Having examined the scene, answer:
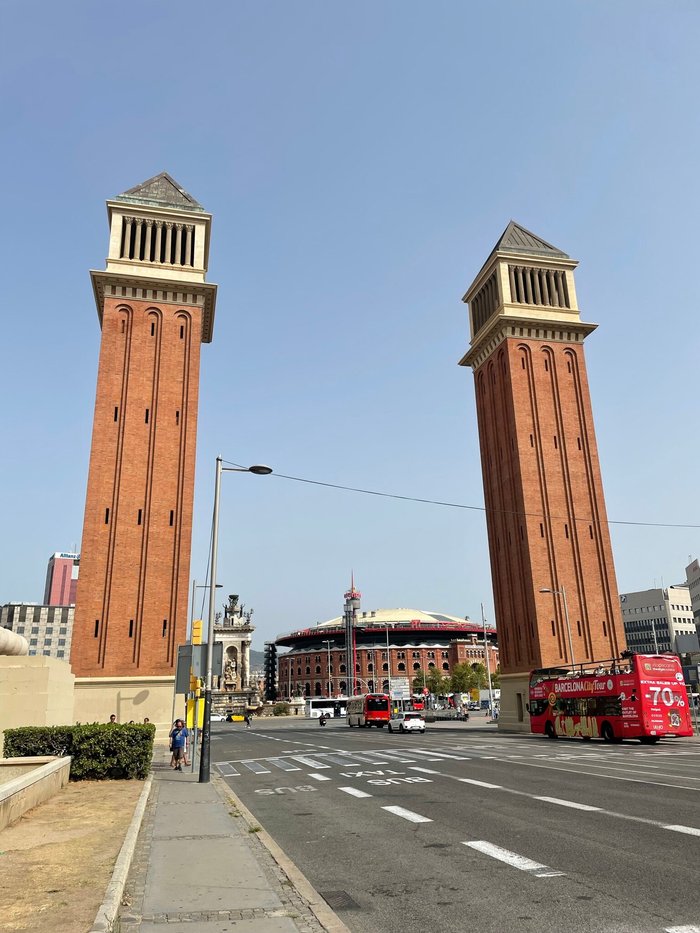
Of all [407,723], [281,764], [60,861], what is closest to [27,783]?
[60,861]

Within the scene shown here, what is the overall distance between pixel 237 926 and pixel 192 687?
20.7 meters

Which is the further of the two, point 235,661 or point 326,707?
point 235,661

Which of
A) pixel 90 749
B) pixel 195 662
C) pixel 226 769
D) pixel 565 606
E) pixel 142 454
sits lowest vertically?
pixel 226 769

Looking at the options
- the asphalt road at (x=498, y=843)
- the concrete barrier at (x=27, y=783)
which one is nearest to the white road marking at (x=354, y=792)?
the asphalt road at (x=498, y=843)

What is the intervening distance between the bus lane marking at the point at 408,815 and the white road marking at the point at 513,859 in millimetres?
2344

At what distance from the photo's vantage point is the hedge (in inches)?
789

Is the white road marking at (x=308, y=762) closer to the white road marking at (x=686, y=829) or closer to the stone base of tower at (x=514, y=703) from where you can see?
the white road marking at (x=686, y=829)

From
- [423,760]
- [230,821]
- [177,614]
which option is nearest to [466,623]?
[177,614]

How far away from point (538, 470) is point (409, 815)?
159 ft

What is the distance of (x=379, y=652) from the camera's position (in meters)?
157

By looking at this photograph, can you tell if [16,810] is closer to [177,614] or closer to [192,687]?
[192,687]

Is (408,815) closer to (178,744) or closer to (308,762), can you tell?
(178,744)

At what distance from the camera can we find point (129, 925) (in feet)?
22.9

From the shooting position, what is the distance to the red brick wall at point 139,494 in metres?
45.9
